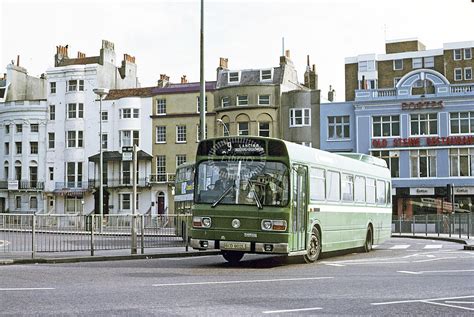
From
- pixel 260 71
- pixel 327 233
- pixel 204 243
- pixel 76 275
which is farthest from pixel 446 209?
pixel 76 275

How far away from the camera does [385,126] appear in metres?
56.7

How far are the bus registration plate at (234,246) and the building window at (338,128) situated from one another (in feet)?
139

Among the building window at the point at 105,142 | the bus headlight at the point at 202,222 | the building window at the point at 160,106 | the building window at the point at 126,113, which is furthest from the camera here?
the building window at the point at 105,142

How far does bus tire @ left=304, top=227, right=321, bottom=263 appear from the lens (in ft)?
61.0

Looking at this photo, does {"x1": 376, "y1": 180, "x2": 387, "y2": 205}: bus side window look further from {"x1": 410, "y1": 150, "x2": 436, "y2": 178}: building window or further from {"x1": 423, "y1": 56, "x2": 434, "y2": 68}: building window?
{"x1": 423, "y1": 56, "x2": 434, "y2": 68}: building window

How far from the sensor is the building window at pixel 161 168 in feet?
214

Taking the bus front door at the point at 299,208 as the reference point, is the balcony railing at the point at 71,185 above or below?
above

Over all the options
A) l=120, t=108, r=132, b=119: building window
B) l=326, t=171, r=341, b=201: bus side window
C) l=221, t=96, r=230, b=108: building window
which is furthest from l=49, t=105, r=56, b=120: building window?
l=326, t=171, r=341, b=201: bus side window

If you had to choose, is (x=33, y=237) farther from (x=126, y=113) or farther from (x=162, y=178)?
(x=126, y=113)

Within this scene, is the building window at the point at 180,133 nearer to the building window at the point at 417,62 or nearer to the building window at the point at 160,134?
the building window at the point at 160,134

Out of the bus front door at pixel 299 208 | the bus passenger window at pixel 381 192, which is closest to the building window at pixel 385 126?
the bus passenger window at pixel 381 192

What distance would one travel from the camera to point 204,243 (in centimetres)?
1720

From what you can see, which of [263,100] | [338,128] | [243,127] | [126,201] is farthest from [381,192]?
[126,201]

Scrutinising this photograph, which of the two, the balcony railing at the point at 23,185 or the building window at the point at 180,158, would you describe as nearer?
the building window at the point at 180,158
